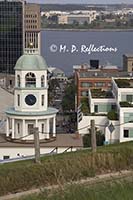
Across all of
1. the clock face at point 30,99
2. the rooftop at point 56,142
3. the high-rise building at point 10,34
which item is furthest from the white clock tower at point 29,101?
the high-rise building at point 10,34

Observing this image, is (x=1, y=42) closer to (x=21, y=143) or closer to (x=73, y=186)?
(x=21, y=143)

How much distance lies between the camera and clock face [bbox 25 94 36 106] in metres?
11.3

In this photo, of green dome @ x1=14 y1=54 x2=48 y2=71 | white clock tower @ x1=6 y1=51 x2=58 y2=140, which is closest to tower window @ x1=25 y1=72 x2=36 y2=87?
white clock tower @ x1=6 y1=51 x2=58 y2=140

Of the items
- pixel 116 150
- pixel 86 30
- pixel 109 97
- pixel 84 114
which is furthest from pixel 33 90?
pixel 86 30

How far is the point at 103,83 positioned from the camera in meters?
26.5

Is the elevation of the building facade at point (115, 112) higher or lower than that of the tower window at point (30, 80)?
lower

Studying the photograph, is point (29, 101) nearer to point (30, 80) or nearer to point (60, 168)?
point (30, 80)

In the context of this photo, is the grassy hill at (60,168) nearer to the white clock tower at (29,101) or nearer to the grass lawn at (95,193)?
the grass lawn at (95,193)

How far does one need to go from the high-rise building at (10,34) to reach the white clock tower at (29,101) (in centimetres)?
2731

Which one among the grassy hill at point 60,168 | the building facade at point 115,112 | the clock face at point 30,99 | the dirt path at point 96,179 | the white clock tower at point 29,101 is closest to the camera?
the dirt path at point 96,179

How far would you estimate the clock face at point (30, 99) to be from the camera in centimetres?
1130

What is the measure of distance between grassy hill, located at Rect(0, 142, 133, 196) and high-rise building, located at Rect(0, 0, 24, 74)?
104 feet

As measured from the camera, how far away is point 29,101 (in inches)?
446

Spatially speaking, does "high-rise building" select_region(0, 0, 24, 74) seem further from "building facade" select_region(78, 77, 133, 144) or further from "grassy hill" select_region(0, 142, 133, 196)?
"grassy hill" select_region(0, 142, 133, 196)
